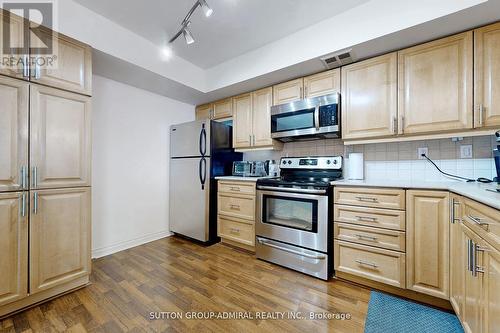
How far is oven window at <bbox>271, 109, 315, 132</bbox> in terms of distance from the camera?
8.07 ft

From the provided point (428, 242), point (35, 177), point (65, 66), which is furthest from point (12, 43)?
point (428, 242)

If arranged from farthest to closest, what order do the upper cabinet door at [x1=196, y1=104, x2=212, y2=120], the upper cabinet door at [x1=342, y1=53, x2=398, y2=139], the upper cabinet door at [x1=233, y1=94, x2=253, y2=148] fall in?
the upper cabinet door at [x1=196, y1=104, x2=212, y2=120]
the upper cabinet door at [x1=233, y1=94, x2=253, y2=148]
the upper cabinet door at [x1=342, y1=53, x2=398, y2=139]

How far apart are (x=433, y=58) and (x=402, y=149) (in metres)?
0.84

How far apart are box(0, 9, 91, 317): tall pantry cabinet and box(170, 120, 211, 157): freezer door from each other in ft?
4.12

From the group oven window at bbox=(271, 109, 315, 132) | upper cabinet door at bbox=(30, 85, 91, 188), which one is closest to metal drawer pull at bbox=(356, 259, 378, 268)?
oven window at bbox=(271, 109, 315, 132)

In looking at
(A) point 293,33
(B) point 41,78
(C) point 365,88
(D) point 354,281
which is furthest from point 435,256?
(B) point 41,78

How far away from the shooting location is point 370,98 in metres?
2.11

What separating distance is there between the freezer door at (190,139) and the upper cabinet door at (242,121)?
0.44 meters

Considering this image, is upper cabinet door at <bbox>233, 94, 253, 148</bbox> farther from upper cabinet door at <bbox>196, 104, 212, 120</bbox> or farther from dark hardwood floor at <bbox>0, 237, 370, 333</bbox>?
dark hardwood floor at <bbox>0, 237, 370, 333</bbox>

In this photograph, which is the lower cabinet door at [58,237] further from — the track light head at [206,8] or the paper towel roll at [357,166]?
the paper towel roll at [357,166]

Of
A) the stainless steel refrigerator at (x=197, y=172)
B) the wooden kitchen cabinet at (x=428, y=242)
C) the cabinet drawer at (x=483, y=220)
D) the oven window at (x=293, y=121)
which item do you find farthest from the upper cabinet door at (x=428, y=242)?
the stainless steel refrigerator at (x=197, y=172)

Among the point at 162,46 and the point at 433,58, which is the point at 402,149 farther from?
the point at 162,46

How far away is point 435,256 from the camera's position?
1.61 metres

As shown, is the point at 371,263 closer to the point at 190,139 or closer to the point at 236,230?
the point at 236,230
